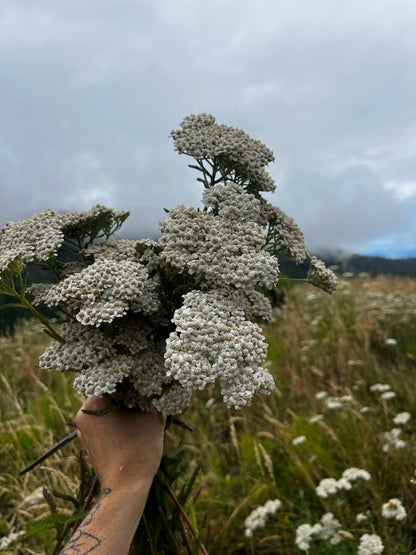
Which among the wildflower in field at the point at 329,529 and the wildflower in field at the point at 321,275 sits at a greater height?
the wildflower in field at the point at 321,275

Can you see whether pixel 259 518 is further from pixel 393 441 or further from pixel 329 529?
pixel 393 441

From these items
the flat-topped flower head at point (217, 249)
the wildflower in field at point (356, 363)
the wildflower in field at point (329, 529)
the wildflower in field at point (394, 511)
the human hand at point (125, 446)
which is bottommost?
the wildflower in field at point (329, 529)

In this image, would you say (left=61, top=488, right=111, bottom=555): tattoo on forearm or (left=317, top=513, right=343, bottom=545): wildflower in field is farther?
(left=317, top=513, right=343, bottom=545): wildflower in field

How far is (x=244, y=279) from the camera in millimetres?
1406

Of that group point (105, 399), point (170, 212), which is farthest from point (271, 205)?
point (105, 399)

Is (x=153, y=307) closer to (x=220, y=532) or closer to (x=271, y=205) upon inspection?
(x=271, y=205)

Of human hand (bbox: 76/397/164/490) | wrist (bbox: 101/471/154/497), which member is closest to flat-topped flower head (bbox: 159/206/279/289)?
human hand (bbox: 76/397/164/490)

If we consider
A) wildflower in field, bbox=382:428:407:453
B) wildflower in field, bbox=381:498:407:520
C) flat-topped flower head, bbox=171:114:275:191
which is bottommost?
wildflower in field, bbox=381:498:407:520

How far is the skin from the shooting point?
1625 millimetres

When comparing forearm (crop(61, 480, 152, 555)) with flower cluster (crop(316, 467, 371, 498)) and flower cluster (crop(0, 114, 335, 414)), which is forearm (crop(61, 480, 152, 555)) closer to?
flower cluster (crop(0, 114, 335, 414))

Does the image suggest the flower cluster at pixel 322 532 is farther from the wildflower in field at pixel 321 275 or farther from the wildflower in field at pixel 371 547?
the wildflower in field at pixel 321 275

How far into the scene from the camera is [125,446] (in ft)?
5.81

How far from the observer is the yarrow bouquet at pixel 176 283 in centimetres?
132

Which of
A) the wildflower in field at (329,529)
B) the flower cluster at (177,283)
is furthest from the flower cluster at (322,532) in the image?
the flower cluster at (177,283)
